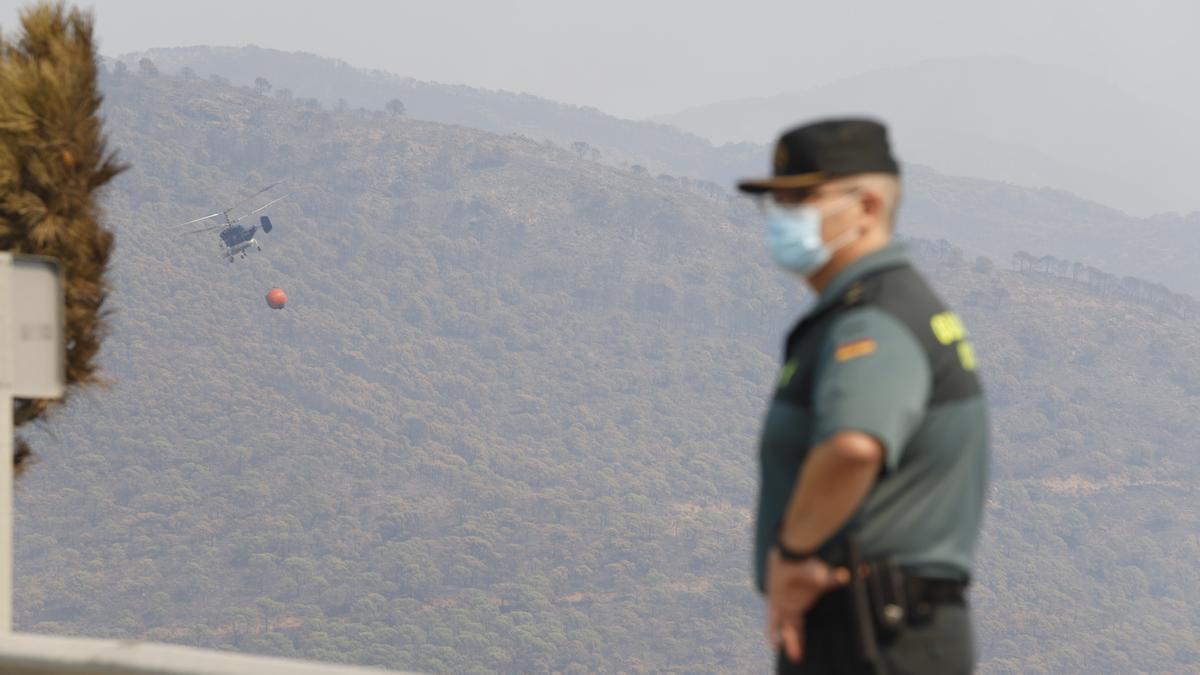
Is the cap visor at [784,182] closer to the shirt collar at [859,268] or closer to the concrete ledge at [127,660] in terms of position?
the shirt collar at [859,268]

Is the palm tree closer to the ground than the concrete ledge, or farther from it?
farther from it

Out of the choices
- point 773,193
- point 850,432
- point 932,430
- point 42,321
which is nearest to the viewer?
point 850,432

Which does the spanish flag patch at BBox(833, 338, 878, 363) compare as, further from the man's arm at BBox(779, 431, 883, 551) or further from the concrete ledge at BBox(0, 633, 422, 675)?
the concrete ledge at BBox(0, 633, 422, 675)

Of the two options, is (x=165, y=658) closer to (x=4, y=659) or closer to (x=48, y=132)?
(x=4, y=659)

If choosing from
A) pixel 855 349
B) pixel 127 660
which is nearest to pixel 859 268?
pixel 855 349

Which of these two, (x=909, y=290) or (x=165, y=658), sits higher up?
(x=909, y=290)

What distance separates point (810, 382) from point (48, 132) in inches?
179

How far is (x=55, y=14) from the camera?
7.09m

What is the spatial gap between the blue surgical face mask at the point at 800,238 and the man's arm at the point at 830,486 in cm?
50

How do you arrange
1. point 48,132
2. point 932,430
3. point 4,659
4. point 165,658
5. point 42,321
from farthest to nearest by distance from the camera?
point 48,132 → point 42,321 → point 4,659 → point 165,658 → point 932,430

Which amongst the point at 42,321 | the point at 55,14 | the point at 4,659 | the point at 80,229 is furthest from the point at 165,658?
the point at 55,14

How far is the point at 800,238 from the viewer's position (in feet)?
10.8

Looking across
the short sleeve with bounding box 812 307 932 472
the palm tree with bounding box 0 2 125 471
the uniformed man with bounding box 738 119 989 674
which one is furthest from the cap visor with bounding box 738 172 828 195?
the palm tree with bounding box 0 2 125 471

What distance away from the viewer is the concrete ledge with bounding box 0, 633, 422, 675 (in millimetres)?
3795
